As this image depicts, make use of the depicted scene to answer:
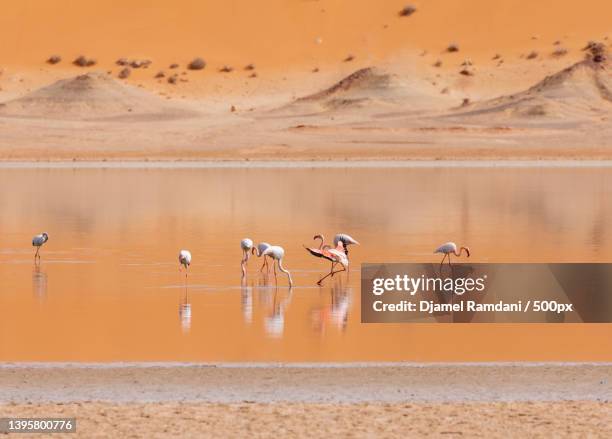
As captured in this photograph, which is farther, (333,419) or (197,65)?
(197,65)

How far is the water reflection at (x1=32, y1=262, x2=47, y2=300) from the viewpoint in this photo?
55.8 feet

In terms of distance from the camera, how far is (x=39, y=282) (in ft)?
59.7

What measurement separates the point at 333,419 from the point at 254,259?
38.2 ft

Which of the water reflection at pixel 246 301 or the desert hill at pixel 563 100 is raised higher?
the desert hill at pixel 563 100

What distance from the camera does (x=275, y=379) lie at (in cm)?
1091

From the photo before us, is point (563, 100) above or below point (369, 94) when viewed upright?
below

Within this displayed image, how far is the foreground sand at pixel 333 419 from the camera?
29.7 ft

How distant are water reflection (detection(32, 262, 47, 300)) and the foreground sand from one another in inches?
285

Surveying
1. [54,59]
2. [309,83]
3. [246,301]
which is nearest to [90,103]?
[309,83]

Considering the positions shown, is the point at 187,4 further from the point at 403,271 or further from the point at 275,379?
the point at 275,379

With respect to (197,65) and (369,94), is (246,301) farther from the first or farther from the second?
(197,65)

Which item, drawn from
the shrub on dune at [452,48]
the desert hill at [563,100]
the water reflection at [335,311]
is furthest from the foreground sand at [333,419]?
the shrub on dune at [452,48]

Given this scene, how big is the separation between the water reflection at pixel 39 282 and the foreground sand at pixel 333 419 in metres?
7.24

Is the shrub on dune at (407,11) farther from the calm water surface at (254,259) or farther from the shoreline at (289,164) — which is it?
the calm water surface at (254,259)
